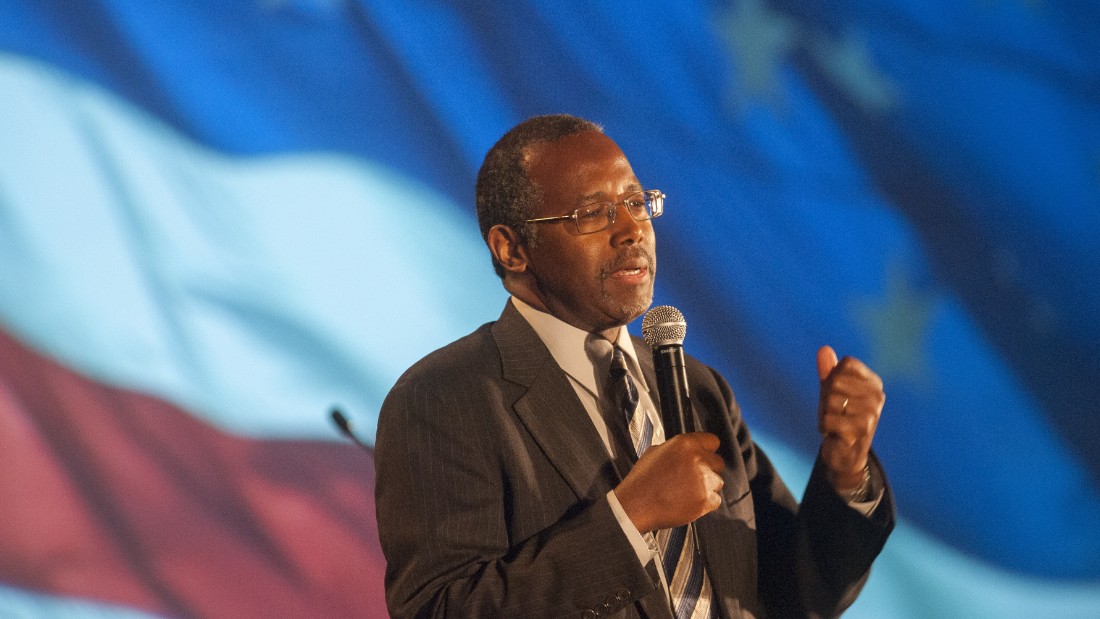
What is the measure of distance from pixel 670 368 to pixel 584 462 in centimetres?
20

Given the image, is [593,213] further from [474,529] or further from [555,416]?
[474,529]

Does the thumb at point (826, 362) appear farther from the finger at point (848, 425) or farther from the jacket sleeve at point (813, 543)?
the jacket sleeve at point (813, 543)

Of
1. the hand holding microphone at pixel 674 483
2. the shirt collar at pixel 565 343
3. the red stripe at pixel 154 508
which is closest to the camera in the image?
the hand holding microphone at pixel 674 483

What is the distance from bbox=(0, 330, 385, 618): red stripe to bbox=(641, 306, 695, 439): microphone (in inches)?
51.7

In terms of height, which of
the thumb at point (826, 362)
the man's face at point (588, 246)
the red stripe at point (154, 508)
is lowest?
the red stripe at point (154, 508)

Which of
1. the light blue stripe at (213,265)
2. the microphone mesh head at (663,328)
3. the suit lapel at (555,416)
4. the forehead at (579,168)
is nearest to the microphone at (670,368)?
the microphone mesh head at (663,328)

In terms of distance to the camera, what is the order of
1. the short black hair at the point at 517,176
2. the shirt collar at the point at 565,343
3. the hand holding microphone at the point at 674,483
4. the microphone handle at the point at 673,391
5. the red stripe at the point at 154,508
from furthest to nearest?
the red stripe at the point at 154,508 → the short black hair at the point at 517,176 → the shirt collar at the point at 565,343 → the microphone handle at the point at 673,391 → the hand holding microphone at the point at 674,483

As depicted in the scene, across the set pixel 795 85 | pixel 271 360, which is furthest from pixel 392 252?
pixel 795 85

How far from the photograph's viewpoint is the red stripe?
8.37 feet

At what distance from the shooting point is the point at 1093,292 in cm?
330

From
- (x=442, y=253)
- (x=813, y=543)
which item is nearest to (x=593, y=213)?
(x=813, y=543)

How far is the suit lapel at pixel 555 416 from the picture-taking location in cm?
171

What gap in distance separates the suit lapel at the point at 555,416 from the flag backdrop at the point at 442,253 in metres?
1.12

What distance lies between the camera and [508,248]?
2000 millimetres
